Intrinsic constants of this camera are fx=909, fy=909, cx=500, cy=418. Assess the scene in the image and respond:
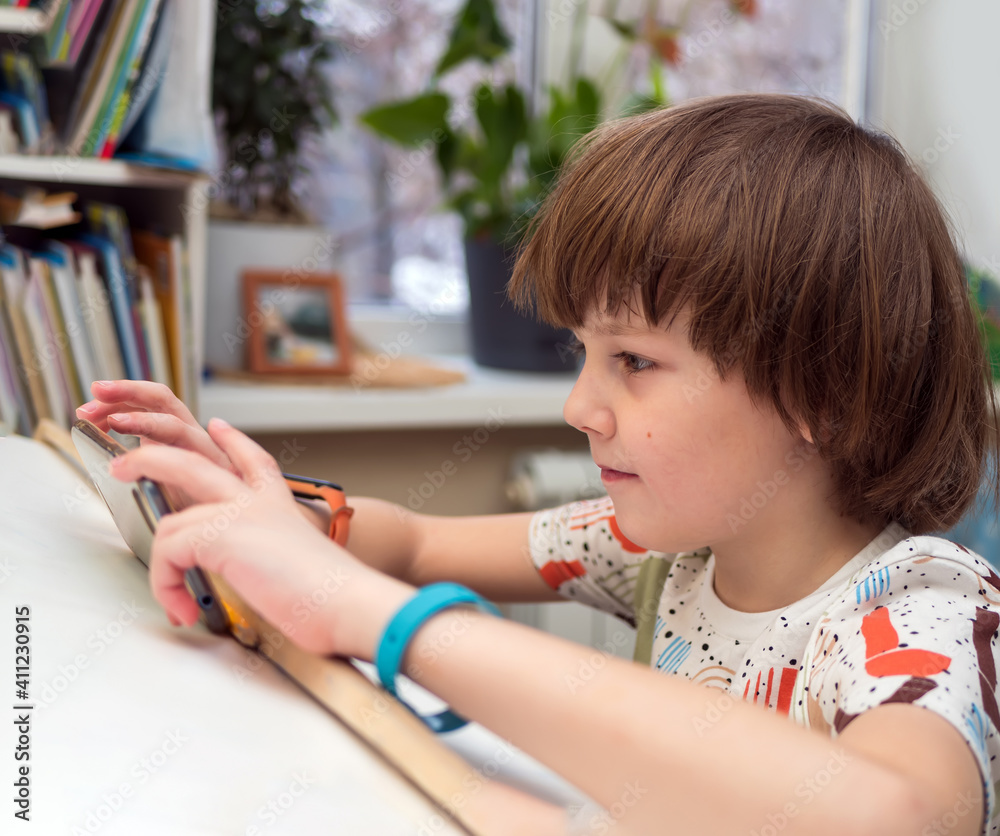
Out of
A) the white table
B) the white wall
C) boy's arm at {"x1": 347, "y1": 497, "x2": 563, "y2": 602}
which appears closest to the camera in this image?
the white table

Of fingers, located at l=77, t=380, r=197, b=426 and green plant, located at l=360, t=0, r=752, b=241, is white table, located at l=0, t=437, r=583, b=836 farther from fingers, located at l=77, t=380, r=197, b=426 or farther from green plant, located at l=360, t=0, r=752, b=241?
green plant, located at l=360, t=0, r=752, b=241

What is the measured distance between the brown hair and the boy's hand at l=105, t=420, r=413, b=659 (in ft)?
0.89

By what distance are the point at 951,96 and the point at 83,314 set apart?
1720mm

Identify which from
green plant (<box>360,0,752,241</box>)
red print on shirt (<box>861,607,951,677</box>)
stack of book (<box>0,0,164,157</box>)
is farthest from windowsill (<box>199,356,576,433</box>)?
red print on shirt (<box>861,607,951,677</box>)

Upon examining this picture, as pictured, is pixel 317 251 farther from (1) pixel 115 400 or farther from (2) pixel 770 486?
(2) pixel 770 486

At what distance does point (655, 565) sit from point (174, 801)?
1.77 feet

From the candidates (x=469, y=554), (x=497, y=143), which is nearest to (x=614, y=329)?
(x=469, y=554)

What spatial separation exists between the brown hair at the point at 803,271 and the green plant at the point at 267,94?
3.14 ft

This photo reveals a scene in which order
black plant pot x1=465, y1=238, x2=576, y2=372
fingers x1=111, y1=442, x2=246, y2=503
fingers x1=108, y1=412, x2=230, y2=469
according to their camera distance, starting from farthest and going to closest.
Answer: black plant pot x1=465, y1=238, x2=576, y2=372, fingers x1=108, y1=412, x2=230, y2=469, fingers x1=111, y1=442, x2=246, y2=503

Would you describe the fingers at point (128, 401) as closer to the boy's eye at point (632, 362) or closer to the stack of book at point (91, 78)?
the boy's eye at point (632, 362)

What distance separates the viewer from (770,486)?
0.66 m

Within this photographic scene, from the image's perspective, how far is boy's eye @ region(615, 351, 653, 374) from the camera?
625 millimetres

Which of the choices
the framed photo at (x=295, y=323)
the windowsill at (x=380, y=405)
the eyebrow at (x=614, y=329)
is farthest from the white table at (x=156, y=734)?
the framed photo at (x=295, y=323)

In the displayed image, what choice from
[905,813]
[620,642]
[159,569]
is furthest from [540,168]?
[905,813]
